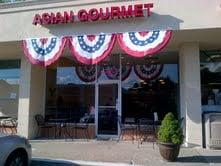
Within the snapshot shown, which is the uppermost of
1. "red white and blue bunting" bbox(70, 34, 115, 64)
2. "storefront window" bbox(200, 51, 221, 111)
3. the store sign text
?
the store sign text

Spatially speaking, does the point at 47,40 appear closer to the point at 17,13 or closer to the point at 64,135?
the point at 17,13

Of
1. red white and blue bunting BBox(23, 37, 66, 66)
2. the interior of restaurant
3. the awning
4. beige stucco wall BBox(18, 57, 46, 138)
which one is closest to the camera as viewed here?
the awning

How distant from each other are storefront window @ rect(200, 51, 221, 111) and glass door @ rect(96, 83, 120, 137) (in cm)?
369

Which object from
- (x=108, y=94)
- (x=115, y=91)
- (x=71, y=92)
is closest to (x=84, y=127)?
(x=108, y=94)

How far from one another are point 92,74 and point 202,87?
492 centimetres

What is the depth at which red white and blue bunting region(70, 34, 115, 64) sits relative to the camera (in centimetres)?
1274

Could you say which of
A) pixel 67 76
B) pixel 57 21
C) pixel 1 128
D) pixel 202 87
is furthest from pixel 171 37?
pixel 1 128

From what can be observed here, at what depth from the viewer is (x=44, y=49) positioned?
44.3 feet

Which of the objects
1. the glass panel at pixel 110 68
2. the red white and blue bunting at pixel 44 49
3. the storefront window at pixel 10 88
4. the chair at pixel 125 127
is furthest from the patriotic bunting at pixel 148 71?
the storefront window at pixel 10 88

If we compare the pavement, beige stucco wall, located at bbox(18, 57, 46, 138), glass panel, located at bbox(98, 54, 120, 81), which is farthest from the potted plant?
beige stucco wall, located at bbox(18, 57, 46, 138)

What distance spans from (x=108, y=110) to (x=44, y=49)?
410 cm

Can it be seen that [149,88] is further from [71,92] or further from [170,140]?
[170,140]

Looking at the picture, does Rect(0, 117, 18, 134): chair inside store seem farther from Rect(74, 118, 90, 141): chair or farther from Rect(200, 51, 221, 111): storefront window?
Rect(200, 51, 221, 111): storefront window

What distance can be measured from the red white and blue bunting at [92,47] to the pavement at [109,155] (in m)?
3.18
